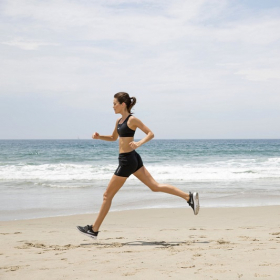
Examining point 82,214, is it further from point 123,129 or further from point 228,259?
point 228,259

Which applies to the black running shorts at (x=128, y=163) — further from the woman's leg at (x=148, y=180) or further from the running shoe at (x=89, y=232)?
the running shoe at (x=89, y=232)

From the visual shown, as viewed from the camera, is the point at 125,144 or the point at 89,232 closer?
the point at 125,144

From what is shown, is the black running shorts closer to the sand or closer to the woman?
the woman

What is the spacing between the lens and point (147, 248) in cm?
520

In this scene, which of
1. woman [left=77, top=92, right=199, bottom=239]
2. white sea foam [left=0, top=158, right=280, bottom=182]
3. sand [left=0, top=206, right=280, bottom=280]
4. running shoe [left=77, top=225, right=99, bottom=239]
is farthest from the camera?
white sea foam [left=0, top=158, right=280, bottom=182]

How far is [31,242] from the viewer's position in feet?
18.7

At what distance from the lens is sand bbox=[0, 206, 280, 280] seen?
4.06 metres

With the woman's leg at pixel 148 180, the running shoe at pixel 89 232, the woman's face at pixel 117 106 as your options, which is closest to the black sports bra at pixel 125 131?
the woman's face at pixel 117 106

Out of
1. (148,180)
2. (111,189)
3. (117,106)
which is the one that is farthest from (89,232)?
(117,106)

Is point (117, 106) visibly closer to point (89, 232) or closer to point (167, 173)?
point (89, 232)

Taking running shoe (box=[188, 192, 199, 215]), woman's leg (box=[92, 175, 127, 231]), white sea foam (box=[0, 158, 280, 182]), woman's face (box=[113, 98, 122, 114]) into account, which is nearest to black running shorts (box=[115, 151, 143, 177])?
woman's leg (box=[92, 175, 127, 231])

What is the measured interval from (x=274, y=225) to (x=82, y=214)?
371cm

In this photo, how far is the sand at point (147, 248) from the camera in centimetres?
406

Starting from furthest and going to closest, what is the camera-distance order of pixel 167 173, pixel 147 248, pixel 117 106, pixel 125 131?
pixel 167 173
pixel 117 106
pixel 125 131
pixel 147 248
